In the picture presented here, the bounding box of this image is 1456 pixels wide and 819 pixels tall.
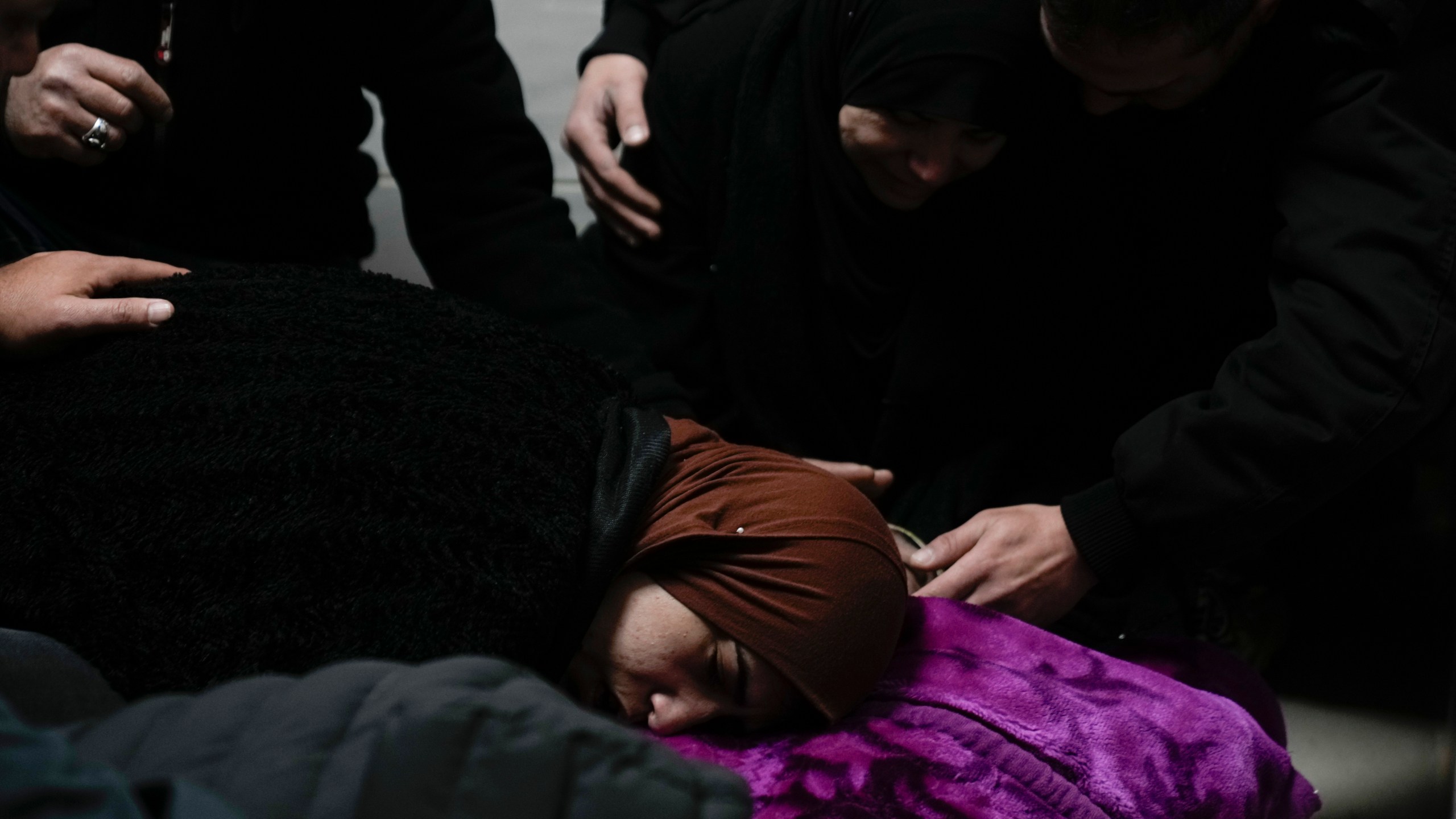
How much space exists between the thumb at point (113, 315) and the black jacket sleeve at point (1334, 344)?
2.79 feet

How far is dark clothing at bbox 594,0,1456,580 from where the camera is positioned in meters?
0.99

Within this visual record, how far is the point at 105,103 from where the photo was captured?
37.7 inches

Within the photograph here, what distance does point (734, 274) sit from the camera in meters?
1.31

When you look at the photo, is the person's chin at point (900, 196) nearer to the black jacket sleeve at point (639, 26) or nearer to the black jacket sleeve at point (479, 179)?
the black jacket sleeve at point (479, 179)

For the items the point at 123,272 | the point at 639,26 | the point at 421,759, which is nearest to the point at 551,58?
the point at 639,26

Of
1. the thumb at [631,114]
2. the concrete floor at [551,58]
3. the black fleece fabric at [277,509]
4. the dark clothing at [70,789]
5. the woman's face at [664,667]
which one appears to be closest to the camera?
the dark clothing at [70,789]

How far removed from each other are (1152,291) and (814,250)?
38 centimetres

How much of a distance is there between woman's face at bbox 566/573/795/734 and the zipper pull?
67cm

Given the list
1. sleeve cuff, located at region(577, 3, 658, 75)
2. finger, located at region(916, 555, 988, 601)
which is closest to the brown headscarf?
finger, located at region(916, 555, 988, 601)

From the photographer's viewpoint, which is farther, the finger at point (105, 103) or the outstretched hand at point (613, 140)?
the outstretched hand at point (613, 140)

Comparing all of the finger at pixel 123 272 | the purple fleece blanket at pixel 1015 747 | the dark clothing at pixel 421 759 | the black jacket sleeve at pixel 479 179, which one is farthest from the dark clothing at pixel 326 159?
the dark clothing at pixel 421 759

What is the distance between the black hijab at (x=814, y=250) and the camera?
4.10 feet

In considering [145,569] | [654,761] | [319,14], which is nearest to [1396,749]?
[654,761]

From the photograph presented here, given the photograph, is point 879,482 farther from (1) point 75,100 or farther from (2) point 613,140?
(1) point 75,100
